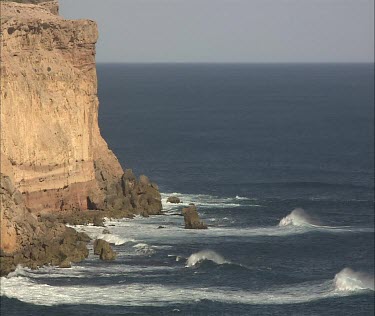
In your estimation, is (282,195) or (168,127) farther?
(168,127)

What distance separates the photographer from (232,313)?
68.2 meters

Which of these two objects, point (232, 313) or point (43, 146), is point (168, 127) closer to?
point (43, 146)

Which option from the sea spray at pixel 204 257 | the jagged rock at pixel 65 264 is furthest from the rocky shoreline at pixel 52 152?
the sea spray at pixel 204 257

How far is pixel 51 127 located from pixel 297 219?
80.0ft

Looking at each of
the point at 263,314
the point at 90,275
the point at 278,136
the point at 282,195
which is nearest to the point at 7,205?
the point at 90,275

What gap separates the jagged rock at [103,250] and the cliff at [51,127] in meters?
5.92

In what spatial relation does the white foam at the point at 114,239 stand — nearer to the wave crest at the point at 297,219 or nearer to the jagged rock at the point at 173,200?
the wave crest at the point at 297,219

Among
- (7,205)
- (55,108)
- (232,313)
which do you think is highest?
(55,108)

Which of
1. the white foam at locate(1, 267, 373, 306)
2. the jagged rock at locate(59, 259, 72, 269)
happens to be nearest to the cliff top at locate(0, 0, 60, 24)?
the jagged rock at locate(59, 259, 72, 269)

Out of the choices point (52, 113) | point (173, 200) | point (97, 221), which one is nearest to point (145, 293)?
point (97, 221)

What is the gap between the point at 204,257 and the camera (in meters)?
81.4

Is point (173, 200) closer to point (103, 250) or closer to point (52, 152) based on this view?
point (52, 152)

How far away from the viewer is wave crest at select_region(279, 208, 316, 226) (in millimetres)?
96688

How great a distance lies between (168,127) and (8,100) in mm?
105726
